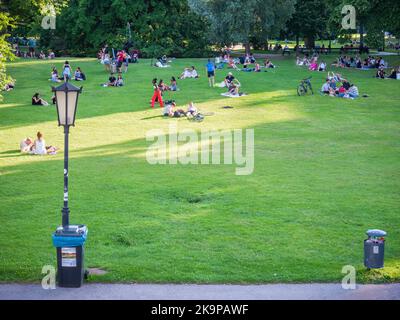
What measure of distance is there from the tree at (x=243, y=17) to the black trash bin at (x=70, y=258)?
5100 cm

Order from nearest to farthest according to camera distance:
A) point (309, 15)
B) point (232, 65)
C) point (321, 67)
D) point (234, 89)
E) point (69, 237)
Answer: point (69, 237) < point (234, 89) < point (232, 65) < point (321, 67) < point (309, 15)

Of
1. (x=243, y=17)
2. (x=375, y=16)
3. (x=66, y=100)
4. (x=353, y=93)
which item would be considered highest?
(x=243, y=17)

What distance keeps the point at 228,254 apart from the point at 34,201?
7.70 meters

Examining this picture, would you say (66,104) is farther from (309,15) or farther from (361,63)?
(309,15)

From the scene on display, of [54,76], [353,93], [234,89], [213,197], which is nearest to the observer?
[213,197]

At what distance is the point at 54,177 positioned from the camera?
25.2m

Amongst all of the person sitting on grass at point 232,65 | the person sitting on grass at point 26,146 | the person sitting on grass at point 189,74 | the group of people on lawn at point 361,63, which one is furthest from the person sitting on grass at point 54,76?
the group of people on lawn at point 361,63

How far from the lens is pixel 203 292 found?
14.6m

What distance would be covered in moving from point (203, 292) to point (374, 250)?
404cm

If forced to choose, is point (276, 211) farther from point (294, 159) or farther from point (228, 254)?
point (294, 159)

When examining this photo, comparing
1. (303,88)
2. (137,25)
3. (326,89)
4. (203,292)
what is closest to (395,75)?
(326,89)

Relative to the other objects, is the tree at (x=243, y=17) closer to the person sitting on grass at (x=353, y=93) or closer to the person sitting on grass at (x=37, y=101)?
the person sitting on grass at (x=353, y=93)

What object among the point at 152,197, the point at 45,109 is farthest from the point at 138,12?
the point at 152,197

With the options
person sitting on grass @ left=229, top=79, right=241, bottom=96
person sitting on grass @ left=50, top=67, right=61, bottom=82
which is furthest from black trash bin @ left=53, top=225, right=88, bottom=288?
person sitting on grass @ left=50, top=67, right=61, bottom=82
